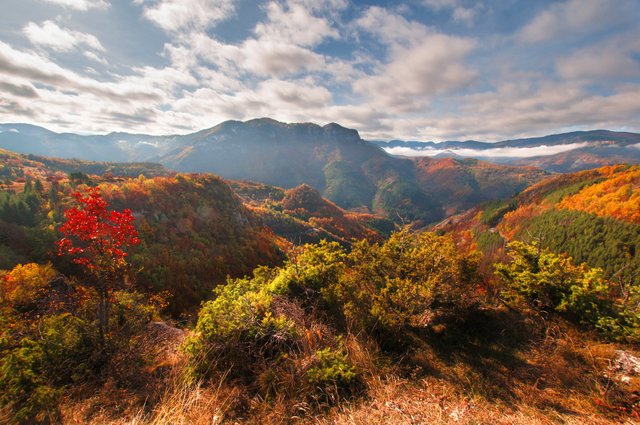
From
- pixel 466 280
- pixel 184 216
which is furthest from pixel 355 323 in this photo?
pixel 184 216

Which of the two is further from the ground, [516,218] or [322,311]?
[322,311]


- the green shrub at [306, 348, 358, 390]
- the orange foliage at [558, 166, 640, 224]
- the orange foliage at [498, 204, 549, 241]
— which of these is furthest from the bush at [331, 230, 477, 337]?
the orange foliage at [498, 204, 549, 241]

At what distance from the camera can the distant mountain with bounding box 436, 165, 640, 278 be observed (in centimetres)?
10140

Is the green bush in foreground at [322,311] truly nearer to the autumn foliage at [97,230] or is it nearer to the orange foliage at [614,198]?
the autumn foliage at [97,230]

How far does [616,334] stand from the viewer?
9508 mm

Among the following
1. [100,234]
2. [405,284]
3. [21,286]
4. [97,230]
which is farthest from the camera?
[21,286]

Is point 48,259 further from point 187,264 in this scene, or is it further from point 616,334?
point 616,334

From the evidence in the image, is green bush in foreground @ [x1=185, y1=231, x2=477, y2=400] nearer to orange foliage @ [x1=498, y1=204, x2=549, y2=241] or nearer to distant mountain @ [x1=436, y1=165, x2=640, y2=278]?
distant mountain @ [x1=436, y1=165, x2=640, y2=278]

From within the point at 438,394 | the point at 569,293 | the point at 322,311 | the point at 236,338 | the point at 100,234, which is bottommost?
the point at 438,394

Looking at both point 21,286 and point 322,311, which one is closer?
point 322,311

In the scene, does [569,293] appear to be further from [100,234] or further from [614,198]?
[614,198]

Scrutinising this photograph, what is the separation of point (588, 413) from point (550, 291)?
5.91 m

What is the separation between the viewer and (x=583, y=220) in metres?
120

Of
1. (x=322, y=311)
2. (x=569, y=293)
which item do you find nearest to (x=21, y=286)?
(x=322, y=311)
